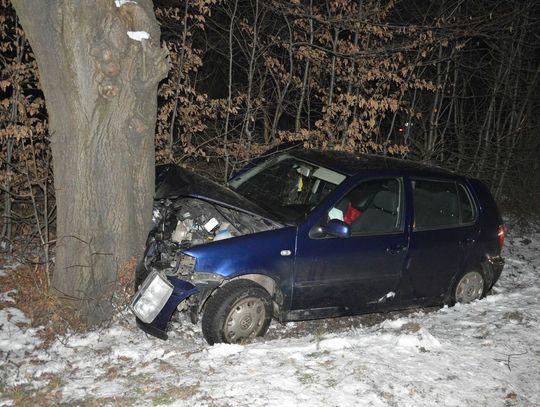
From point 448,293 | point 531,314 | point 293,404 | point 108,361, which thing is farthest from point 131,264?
point 531,314

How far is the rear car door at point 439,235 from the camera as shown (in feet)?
19.4

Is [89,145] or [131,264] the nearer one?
[89,145]

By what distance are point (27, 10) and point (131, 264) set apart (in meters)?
2.53

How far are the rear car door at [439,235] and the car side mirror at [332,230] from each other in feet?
3.50

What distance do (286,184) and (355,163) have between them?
80cm

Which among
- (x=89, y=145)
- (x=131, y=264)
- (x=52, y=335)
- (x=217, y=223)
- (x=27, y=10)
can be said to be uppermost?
(x=27, y=10)

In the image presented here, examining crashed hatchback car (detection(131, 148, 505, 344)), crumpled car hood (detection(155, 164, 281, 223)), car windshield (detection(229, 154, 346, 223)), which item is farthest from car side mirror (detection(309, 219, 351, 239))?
crumpled car hood (detection(155, 164, 281, 223))

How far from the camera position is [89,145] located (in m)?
5.09

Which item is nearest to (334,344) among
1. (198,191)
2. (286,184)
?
(198,191)

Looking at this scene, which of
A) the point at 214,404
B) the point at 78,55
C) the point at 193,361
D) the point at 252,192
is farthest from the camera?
the point at 252,192

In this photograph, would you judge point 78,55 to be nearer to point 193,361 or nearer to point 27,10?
point 27,10

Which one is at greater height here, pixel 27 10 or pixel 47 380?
pixel 27 10

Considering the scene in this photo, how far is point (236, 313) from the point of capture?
16.4ft

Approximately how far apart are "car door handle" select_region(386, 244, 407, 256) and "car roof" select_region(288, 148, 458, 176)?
0.82m
